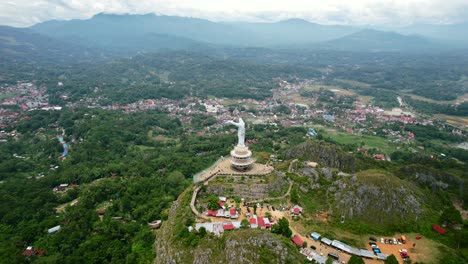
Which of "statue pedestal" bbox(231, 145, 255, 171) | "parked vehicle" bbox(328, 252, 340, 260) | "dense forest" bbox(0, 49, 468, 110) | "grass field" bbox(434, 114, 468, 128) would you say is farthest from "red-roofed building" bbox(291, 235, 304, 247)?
"dense forest" bbox(0, 49, 468, 110)

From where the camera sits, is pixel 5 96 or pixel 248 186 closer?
pixel 248 186

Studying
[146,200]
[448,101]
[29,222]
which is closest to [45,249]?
[29,222]

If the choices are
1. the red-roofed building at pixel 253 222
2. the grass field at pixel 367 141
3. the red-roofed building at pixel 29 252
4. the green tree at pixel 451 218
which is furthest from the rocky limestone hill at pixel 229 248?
the grass field at pixel 367 141

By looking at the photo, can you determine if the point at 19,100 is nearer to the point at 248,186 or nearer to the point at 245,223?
the point at 248,186

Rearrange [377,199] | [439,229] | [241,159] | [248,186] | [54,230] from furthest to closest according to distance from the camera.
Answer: [241,159], [54,230], [248,186], [377,199], [439,229]

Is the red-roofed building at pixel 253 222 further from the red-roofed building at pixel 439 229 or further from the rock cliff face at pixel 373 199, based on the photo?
the red-roofed building at pixel 439 229

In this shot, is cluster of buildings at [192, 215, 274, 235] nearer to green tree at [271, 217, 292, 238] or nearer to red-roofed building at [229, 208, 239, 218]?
red-roofed building at [229, 208, 239, 218]

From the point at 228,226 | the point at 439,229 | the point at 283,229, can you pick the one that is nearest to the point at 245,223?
the point at 228,226
